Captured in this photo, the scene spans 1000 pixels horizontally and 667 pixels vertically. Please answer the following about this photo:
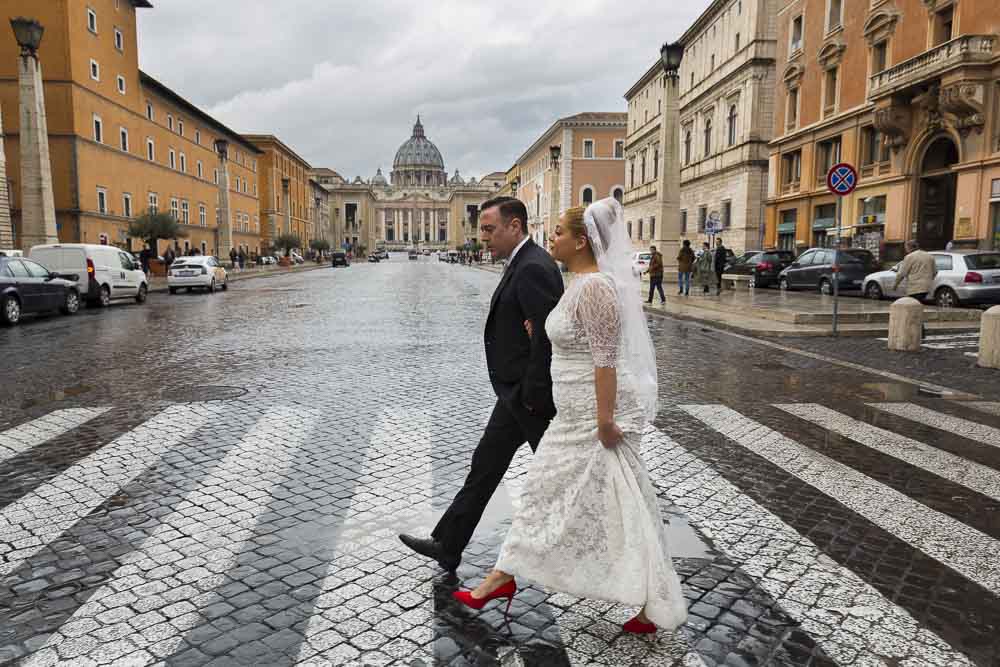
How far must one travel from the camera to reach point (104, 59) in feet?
125

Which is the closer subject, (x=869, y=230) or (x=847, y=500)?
(x=847, y=500)

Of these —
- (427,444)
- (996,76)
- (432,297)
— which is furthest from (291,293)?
(996,76)

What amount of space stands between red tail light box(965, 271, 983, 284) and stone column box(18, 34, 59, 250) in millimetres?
26426

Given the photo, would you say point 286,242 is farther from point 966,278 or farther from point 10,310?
point 966,278

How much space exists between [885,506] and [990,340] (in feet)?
21.7

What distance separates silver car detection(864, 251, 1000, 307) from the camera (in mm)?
15938

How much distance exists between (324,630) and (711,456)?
3.49 meters

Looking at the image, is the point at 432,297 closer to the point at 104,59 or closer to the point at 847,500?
the point at 847,500

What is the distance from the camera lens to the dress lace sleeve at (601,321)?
2.82 m

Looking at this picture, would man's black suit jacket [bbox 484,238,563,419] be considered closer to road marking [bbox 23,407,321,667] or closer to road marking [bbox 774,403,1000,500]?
road marking [bbox 23,407,321,667]

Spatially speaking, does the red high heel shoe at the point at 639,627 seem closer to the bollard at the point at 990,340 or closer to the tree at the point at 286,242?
the bollard at the point at 990,340

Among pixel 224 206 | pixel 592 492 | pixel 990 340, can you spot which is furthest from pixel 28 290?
pixel 224 206

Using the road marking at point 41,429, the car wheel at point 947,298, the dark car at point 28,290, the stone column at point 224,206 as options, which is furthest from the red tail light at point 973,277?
the stone column at point 224,206

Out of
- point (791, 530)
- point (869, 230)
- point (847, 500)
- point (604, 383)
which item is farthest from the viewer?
point (869, 230)
